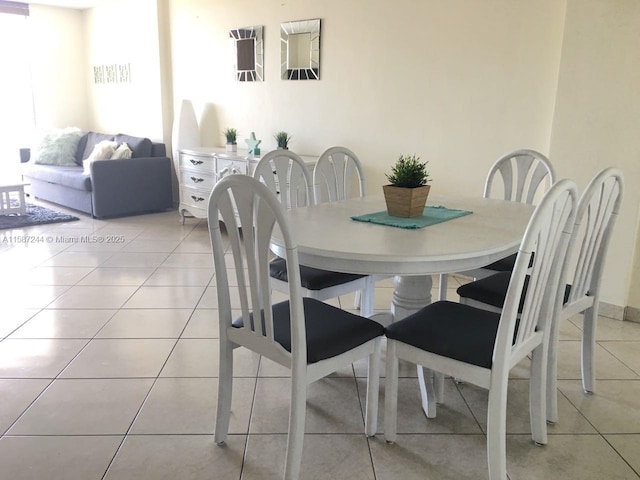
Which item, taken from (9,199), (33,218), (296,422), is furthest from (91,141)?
(296,422)

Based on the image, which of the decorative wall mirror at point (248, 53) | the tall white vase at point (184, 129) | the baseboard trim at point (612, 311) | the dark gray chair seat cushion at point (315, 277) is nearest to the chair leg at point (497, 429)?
the dark gray chair seat cushion at point (315, 277)

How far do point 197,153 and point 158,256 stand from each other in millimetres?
1215

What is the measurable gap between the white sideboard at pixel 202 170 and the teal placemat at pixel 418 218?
2.52m

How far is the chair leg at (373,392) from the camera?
1916mm

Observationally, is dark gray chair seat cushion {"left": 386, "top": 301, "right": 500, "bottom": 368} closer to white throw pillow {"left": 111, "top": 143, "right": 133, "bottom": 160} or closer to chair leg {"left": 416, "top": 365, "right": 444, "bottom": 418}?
chair leg {"left": 416, "top": 365, "right": 444, "bottom": 418}

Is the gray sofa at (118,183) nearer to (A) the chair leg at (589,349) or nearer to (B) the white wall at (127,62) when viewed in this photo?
(B) the white wall at (127,62)

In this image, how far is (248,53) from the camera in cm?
503

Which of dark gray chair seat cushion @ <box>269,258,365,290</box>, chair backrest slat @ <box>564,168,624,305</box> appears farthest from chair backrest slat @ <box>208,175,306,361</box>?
chair backrest slat @ <box>564,168,624,305</box>

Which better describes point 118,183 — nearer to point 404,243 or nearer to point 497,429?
point 404,243

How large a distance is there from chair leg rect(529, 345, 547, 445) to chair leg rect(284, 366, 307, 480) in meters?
0.83

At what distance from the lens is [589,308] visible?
2.29m

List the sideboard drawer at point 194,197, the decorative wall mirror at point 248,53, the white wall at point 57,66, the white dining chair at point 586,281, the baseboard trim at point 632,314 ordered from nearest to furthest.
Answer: the white dining chair at point 586,281 < the baseboard trim at point 632,314 < the decorative wall mirror at point 248,53 < the sideboard drawer at point 194,197 < the white wall at point 57,66

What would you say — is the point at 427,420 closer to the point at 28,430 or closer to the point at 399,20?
the point at 28,430

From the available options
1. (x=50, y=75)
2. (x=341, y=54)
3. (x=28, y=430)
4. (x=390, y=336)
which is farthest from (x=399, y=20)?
(x=50, y=75)
